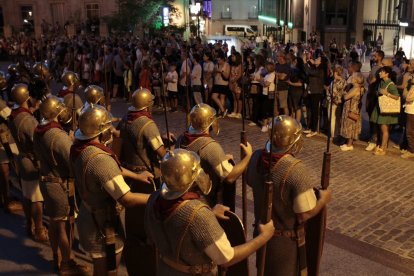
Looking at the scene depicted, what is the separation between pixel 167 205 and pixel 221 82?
9377 millimetres

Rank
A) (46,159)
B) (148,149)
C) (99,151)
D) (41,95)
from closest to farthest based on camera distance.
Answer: (99,151) → (46,159) → (148,149) → (41,95)

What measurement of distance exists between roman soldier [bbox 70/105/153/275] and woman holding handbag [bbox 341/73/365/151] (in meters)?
6.02

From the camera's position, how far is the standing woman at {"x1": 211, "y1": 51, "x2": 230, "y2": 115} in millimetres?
12070

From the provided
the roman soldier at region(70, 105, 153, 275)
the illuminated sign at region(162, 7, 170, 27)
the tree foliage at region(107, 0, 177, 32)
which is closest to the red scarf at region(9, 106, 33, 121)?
the roman soldier at region(70, 105, 153, 275)

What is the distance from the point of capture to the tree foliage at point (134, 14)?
32.8m

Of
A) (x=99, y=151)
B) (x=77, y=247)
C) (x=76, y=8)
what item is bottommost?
(x=77, y=247)

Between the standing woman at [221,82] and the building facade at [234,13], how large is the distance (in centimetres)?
4272

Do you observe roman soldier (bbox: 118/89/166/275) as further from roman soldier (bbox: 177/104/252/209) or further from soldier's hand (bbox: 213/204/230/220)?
soldier's hand (bbox: 213/204/230/220)

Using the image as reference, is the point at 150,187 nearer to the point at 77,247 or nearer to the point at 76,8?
the point at 77,247

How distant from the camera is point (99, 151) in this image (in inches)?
161

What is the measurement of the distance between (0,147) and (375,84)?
22.6 ft

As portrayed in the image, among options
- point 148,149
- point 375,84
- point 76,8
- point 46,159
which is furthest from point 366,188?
point 76,8

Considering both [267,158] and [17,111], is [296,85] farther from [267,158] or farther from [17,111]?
[267,158]

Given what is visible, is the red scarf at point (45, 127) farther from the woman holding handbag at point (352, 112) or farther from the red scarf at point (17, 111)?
the woman holding handbag at point (352, 112)
